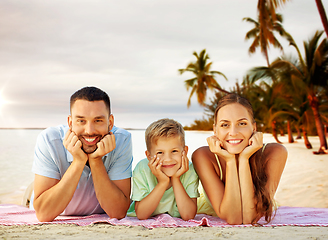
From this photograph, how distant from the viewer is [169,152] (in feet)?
9.24

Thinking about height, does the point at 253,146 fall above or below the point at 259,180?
above

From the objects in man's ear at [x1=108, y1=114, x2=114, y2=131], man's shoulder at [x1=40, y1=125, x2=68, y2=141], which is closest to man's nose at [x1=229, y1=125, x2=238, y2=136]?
man's ear at [x1=108, y1=114, x2=114, y2=131]

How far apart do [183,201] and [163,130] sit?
731 mm

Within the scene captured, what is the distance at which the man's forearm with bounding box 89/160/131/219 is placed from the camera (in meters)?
2.62

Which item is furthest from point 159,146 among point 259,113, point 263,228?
point 259,113

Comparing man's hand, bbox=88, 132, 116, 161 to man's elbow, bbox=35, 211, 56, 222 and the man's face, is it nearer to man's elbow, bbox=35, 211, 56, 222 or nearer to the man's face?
the man's face

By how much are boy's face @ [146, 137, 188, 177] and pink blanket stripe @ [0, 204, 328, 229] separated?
48cm

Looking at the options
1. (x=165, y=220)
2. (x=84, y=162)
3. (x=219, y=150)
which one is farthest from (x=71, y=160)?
(x=219, y=150)

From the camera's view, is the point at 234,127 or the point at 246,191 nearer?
the point at 246,191

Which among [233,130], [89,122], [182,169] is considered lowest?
[182,169]

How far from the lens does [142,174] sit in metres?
2.95

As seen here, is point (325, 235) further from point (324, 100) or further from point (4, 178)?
point (324, 100)

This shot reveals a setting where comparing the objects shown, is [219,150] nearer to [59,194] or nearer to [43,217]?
[59,194]

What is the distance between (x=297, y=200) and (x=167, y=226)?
341 cm
